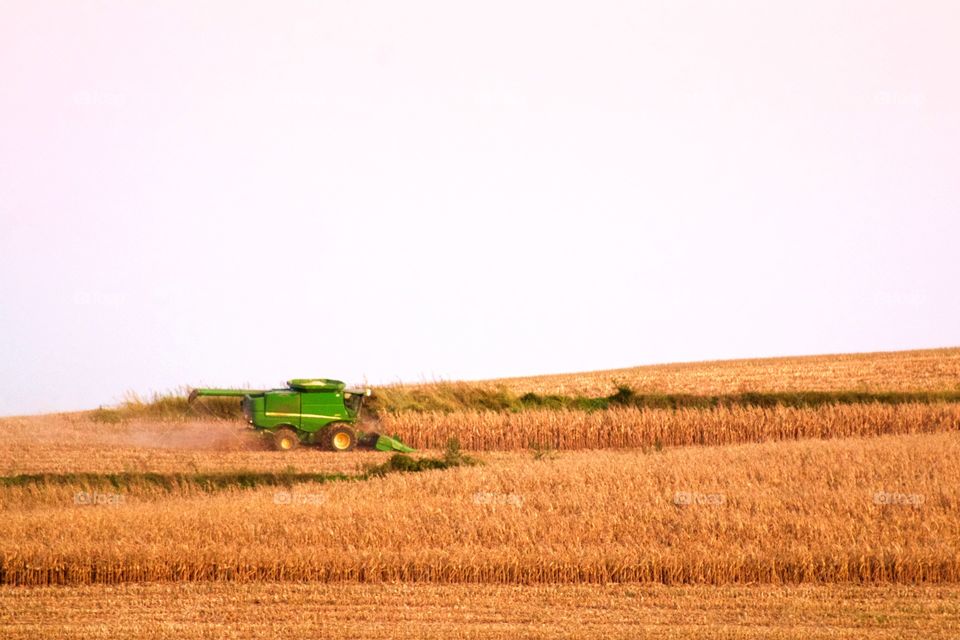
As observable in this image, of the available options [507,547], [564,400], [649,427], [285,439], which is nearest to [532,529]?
[507,547]

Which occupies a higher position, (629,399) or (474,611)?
(629,399)

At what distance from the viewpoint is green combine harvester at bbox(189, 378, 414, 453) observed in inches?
959

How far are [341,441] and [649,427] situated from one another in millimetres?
8029

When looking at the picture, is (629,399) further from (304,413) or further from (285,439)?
(285,439)

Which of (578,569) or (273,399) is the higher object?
(273,399)

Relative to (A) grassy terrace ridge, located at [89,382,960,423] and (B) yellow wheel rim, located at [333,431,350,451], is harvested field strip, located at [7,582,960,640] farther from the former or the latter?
(A) grassy terrace ridge, located at [89,382,960,423]

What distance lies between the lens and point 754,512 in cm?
1540

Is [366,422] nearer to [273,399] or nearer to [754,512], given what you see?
[273,399]

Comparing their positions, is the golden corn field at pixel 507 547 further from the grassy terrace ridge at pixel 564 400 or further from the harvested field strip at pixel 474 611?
the grassy terrace ridge at pixel 564 400

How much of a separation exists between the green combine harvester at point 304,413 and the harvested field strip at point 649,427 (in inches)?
112

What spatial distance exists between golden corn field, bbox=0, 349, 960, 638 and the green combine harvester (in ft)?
6.01

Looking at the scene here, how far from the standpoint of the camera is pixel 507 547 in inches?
520

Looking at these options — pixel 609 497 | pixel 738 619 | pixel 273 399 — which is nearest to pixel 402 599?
pixel 738 619

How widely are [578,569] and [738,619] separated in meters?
2.19
